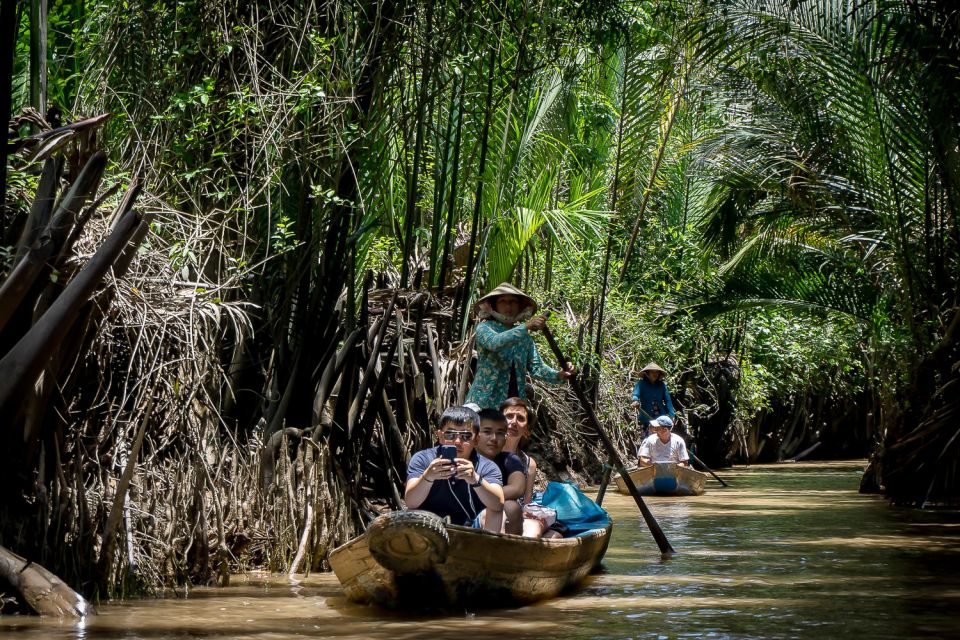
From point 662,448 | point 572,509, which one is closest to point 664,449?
point 662,448

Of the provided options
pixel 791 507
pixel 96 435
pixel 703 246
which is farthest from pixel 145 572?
pixel 703 246

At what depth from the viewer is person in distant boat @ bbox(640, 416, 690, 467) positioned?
16.0 metres

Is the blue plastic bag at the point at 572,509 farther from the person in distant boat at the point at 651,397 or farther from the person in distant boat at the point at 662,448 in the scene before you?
the person in distant boat at the point at 651,397

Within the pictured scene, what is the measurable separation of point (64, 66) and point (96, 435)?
15.3ft

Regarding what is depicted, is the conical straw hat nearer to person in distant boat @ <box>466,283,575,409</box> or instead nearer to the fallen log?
person in distant boat @ <box>466,283,575,409</box>

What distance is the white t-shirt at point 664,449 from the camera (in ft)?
52.6

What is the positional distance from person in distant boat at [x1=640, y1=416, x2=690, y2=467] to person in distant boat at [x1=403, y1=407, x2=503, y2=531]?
29.9 ft

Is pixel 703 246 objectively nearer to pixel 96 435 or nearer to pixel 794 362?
pixel 794 362

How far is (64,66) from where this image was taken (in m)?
10.4

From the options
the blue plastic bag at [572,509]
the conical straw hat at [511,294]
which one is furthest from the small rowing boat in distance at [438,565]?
the conical straw hat at [511,294]

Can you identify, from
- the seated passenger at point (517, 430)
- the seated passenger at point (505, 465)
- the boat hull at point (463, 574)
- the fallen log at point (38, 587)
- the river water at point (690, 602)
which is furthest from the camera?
the seated passenger at point (517, 430)

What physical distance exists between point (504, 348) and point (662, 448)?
803 centimetres

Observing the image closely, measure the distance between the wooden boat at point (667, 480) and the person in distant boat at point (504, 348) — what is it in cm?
725

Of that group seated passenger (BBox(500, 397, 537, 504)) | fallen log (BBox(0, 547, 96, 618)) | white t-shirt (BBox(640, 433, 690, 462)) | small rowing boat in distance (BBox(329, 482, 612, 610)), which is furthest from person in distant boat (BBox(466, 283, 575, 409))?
white t-shirt (BBox(640, 433, 690, 462))
